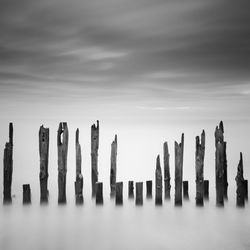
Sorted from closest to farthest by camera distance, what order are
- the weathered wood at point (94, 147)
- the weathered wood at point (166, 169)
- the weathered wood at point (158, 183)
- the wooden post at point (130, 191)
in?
the weathered wood at point (158, 183) → the weathered wood at point (166, 169) → the weathered wood at point (94, 147) → the wooden post at point (130, 191)

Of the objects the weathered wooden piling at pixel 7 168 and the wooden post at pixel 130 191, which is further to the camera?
the wooden post at pixel 130 191

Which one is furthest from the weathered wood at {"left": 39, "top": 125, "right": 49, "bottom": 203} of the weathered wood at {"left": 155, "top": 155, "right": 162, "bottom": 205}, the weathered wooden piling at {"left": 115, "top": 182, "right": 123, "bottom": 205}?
the weathered wood at {"left": 155, "top": 155, "right": 162, "bottom": 205}

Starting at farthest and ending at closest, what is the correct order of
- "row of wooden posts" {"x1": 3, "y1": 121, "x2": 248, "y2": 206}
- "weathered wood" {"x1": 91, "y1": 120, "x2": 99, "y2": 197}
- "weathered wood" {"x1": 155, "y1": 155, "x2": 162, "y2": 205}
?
"weathered wood" {"x1": 91, "y1": 120, "x2": 99, "y2": 197} < "weathered wood" {"x1": 155, "y1": 155, "x2": 162, "y2": 205} < "row of wooden posts" {"x1": 3, "y1": 121, "x2": 248, "y2": 206}

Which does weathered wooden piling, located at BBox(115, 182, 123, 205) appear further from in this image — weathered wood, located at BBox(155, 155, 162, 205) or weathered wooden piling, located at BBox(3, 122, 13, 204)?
weathered wooden piling, located at BBox(3, 122, 13, 204)

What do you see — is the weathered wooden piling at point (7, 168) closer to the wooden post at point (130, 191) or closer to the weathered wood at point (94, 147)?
the weathered wood at point (94, 147)

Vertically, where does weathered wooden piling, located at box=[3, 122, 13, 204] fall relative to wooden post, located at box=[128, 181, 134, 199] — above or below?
above

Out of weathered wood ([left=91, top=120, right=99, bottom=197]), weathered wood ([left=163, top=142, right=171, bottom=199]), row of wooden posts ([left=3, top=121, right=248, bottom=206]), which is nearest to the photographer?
row of wooden posts ([left=3, top=121, right=248, bottom=206])

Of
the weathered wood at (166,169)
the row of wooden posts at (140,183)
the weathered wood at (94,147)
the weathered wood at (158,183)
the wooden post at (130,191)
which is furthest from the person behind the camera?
the wooden post at (130,191)

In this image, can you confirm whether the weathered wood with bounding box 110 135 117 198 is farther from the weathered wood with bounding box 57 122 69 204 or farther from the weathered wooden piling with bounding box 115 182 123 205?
the weathered wood with bounding box 57 122 69 204

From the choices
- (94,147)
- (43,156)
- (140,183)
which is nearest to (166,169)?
(140,183)

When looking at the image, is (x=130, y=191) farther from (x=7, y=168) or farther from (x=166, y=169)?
(x=7, y=168)

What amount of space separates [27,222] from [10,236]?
3.62ft

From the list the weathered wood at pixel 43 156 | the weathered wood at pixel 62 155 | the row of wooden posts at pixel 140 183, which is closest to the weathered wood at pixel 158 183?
the row of wooden posts at pixel 140 183

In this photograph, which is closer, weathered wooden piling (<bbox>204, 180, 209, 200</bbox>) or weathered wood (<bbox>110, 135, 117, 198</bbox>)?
weathered wood (<bbox>110, 135, 117, 198</bbox>)
